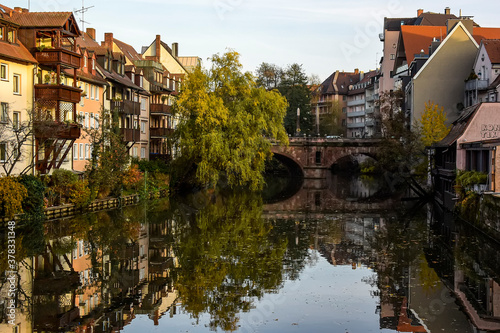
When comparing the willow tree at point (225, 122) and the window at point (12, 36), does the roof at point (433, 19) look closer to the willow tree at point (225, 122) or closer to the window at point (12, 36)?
the willow tree at point (225, 122)

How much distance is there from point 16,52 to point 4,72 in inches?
56.5

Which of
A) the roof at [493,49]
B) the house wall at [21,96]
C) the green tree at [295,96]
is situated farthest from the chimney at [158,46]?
the house wall at [21,96]

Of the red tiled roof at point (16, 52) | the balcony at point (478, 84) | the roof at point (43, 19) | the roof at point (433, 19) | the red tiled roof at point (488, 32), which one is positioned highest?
the roof at point (433, 19)

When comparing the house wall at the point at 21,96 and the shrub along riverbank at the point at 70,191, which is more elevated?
the house wall at the point at 21,96

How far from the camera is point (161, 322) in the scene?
1619 centimetres

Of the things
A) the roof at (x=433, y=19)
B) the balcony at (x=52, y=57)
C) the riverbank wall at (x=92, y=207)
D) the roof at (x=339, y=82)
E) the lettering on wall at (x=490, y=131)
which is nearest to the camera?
the riverbank wall at (x=92, y=207)

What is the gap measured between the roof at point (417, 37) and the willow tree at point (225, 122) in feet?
96.4

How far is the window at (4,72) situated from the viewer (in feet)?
117

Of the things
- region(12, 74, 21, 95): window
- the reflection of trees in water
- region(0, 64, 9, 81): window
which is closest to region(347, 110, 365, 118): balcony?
the reflection of trees in water

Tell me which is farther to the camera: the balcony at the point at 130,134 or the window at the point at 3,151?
the balcony at the point at 130,134

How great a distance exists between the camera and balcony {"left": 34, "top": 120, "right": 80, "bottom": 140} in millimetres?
35641

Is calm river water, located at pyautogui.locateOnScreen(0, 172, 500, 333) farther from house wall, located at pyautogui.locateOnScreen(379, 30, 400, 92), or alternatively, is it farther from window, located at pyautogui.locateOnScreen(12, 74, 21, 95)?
house wall, located at pyautogui.locateOnScreen(379, 30, 400, 92)

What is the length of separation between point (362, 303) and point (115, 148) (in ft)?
93.8

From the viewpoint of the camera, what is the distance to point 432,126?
198 feet
